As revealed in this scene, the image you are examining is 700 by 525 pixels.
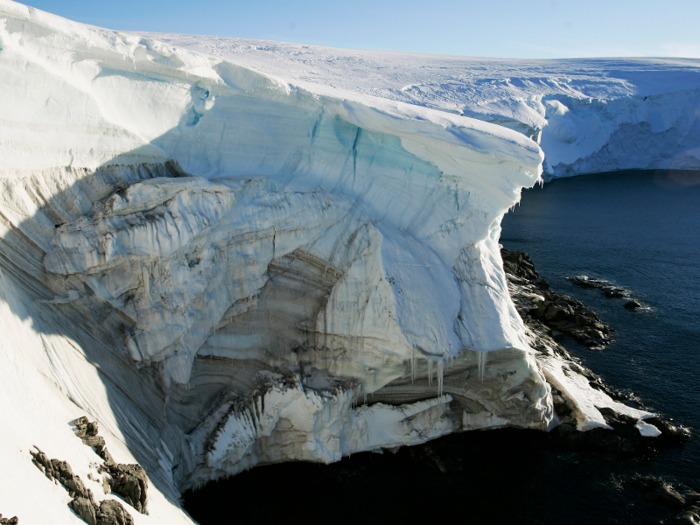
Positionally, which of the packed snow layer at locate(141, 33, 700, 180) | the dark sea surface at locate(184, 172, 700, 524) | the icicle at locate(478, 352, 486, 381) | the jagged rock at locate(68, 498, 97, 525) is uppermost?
the packed snow layer at locate(141, 33, 700, 180)

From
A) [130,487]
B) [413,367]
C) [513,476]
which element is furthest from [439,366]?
[130,487]

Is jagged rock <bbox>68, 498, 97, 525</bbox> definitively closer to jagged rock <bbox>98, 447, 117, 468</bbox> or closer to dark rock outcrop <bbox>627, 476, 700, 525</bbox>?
jagged rock <bbox>98, 447, 117, 468</bbox>

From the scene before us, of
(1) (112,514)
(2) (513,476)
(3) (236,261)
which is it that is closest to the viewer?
(1) (112,514)

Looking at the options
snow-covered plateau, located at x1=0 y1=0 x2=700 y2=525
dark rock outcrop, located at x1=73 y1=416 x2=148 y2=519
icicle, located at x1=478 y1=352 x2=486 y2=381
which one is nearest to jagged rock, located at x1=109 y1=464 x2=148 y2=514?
dark rock outcrop, located at x1=73 y1=416 x2=148 y2=519

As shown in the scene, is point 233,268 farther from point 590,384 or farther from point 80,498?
point 590,384

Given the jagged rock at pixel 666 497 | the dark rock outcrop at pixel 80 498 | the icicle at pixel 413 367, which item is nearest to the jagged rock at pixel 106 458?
the dark rock outcrop at pixel 80 498

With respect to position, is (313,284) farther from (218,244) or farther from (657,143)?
(657,143)
